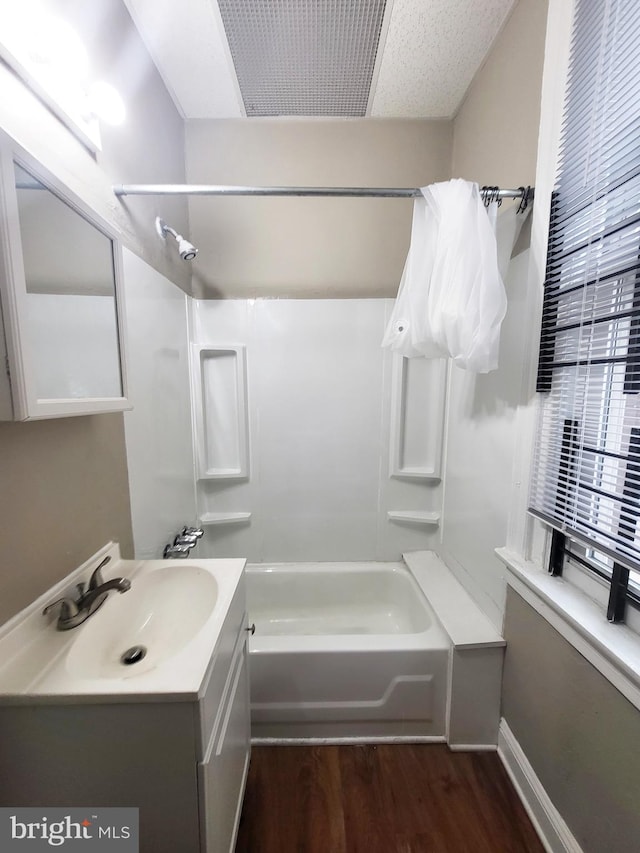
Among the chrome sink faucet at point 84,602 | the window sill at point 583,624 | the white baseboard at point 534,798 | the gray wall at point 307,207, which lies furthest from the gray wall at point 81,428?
the white baseboard at point 534,798

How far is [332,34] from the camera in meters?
1.28

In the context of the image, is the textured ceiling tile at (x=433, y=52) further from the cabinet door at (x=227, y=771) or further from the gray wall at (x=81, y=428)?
the cabinet door at (x=227, y=771)

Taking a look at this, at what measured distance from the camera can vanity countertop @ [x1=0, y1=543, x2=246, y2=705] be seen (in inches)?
23.6

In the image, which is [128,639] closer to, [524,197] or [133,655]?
[133,655]

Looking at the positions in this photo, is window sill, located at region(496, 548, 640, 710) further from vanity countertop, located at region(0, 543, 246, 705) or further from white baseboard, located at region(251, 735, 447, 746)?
vanity countertop, located at region(0, 543, 246, 705)

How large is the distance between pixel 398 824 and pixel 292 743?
1.45ft

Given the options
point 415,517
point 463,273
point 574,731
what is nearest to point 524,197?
point 463,273

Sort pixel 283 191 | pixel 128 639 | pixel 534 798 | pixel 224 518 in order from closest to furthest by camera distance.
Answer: pixel 128 639
pixel 534 798
pixel 283 191
pixel 224 518

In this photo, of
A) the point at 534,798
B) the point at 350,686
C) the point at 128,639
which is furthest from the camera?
the point at 350,686

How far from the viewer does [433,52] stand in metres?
1.35

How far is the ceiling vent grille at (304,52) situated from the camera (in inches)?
47.0

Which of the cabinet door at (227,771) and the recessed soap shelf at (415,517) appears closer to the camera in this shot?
the cabinet door at (227,771)

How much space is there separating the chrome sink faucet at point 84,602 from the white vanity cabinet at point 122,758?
0.19 metres

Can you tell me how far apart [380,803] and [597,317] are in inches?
66.4
